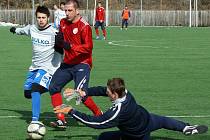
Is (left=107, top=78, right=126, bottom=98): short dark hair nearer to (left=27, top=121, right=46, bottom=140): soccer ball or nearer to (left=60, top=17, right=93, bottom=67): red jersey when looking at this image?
(left=27, top=121, right=46, bottom=140): soccer ball

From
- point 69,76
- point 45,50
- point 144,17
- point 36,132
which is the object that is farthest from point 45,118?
point 144,17

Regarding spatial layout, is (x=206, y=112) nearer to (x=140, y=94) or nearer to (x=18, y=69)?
(x=140, y=94)

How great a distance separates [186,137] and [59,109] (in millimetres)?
2498

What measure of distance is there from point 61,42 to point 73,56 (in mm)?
336

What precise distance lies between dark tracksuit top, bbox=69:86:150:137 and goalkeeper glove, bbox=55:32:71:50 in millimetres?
2242

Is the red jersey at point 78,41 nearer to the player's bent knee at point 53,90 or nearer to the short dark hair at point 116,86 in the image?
the player's bent knee at point 53,90

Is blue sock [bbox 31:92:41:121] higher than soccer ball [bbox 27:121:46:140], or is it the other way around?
blue sock [bbox 31:92:41:121]

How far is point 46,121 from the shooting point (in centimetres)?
1040

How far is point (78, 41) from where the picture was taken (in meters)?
9.86

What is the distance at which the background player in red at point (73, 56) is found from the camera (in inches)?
382

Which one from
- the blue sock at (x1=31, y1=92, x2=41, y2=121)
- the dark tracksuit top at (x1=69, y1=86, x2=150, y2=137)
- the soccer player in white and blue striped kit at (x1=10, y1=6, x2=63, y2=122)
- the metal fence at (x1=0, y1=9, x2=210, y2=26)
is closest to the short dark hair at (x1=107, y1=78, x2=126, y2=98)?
the dark tracksuit top at (x1=69, y1=86, x2=150, y2=137)

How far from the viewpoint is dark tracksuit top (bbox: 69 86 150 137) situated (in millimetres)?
7391

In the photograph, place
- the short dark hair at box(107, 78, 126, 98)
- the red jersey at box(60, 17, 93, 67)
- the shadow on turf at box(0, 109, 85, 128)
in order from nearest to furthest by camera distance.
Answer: the short dark hair at box(107, 78, 126, 98) < the red jersey at box(60, 17, 93, 67) < the shadow on turf at box(0, 109, 85, 128)

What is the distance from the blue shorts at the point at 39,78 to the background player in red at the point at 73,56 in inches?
4.6
